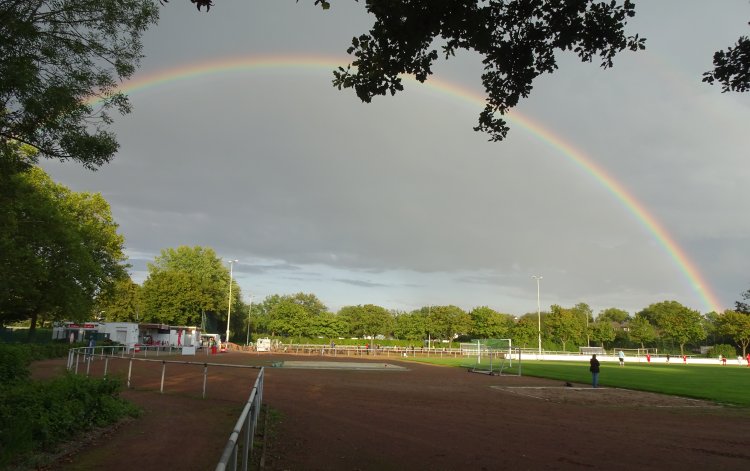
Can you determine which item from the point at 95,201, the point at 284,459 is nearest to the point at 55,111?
the point at 284,459

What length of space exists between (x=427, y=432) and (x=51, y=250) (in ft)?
107

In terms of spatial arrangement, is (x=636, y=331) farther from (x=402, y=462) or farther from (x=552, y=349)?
(x=402, y=462)

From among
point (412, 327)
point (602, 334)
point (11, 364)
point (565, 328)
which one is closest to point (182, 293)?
point (412, 327)

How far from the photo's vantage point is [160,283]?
79500 mm

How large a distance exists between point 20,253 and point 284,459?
21.7 m

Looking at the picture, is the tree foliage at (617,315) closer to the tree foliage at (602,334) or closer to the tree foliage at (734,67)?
the tree foliage at (602,334)

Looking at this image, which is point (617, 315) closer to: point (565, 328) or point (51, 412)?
point (565, 328)

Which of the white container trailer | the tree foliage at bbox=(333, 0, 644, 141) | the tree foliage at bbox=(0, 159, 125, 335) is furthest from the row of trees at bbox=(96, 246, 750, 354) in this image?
the tree foliage at bbox=(333, 0, 644, 141)

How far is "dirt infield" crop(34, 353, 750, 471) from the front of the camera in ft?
28.9

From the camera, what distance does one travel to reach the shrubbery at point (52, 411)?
7.18 m

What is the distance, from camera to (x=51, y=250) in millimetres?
34656

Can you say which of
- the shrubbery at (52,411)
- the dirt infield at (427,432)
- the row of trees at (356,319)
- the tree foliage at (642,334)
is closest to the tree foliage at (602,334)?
the row of trees at (356,319)

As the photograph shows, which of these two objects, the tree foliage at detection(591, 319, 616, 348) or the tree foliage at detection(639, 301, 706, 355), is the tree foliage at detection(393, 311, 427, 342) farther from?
the tree foliage at detection(639, 301, 706, 355)

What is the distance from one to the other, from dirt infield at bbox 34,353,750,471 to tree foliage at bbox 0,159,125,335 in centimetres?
748
